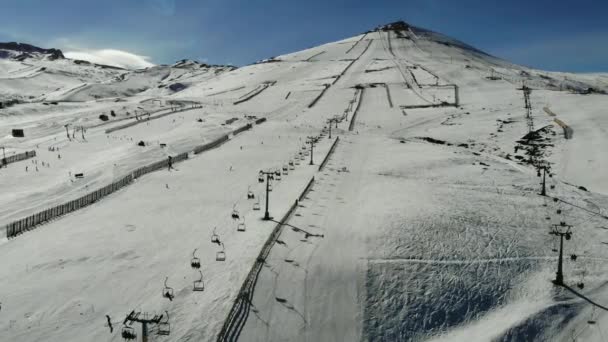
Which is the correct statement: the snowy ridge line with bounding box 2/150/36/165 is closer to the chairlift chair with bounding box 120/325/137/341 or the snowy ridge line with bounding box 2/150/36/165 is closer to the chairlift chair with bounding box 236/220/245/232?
the chairlift chair with bounding box 236/220/245/232

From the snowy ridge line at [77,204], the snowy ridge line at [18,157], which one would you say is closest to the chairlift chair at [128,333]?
the snowy ridge line at [77,204]

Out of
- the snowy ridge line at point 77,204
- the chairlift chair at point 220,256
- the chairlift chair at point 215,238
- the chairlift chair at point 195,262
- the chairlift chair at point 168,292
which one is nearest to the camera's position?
the chairlift chair at point 168,292

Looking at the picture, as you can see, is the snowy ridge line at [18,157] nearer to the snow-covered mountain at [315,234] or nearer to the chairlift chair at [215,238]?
the snow-covered mountain at [315,234]

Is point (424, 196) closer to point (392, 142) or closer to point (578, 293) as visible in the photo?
point (578, 293)

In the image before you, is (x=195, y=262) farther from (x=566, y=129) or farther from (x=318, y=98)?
(x=318, y=98)

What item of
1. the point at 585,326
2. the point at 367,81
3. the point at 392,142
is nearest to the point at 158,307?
the point at 585,326

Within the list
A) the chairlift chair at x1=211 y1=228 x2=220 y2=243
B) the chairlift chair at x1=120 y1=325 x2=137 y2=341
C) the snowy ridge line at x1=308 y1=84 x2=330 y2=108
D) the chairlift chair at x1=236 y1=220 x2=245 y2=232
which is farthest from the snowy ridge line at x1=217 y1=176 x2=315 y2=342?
the snowy ridge line at x1=308 y1=84 x2=330 y2=108
